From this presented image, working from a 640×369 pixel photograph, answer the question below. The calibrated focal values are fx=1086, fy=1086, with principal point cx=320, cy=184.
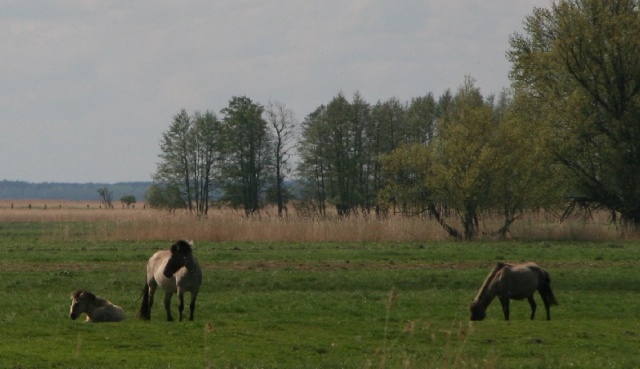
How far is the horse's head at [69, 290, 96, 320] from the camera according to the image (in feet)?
76.0

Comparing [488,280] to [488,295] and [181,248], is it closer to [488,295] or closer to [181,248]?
[488,295]

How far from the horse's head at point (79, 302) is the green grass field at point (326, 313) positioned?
12.4 inches

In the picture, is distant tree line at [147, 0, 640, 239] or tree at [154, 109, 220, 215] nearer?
distant tree line at [147, 0, 640, 239]

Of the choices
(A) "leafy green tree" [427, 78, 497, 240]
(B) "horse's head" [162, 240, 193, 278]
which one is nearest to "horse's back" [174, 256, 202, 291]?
(B) "horse's head" [162, 240, 193, 278]

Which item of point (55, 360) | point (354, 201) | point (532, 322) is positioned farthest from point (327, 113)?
point (55, 360)

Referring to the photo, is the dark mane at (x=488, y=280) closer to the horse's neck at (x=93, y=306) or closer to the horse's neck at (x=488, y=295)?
the horse's neck at (x=488, y=295)

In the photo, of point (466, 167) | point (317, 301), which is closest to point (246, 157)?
point (466, 167)

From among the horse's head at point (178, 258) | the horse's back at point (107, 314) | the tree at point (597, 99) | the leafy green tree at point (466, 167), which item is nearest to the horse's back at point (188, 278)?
the horse's head at point (178, 258)

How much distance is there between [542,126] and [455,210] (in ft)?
22.2

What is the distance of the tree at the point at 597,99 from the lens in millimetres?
59000

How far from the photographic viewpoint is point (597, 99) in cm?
6000

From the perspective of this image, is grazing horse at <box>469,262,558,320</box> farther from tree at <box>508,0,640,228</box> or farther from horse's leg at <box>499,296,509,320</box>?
tree at <box>508,0,640,228</box>

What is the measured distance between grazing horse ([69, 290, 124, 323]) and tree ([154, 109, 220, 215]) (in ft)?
228

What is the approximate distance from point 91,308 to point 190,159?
72.1 meters
